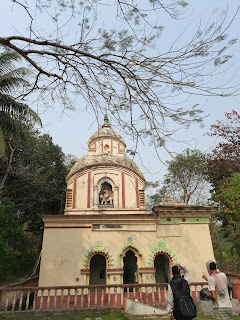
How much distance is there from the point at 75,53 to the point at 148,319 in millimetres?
6421

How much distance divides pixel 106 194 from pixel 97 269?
3.73 metres

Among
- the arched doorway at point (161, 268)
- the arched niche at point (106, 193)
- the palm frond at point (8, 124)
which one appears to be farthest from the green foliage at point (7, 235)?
the arched doorway at point (161, 268)

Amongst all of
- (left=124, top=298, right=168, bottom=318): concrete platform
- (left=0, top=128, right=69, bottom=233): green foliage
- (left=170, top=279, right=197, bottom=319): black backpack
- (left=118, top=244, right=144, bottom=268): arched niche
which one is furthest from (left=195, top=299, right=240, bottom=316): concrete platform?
(left=0, top=128, right=69, bottom=233): green foliage

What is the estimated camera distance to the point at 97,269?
12281 mm

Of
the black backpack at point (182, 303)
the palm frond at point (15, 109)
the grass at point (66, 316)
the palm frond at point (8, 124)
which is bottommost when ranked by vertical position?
the grass at point (66, 316)

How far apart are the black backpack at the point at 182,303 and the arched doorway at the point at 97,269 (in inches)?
363

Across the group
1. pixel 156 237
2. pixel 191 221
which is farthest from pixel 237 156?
pixel 156 237

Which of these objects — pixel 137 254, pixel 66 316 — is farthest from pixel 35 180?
pixel 66 316

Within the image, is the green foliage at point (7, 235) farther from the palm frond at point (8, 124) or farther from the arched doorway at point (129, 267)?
the arched doorway at point (129, 267)

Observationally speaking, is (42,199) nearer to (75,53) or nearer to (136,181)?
(136,181)

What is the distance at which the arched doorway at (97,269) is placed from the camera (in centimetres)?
1209

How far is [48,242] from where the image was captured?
33.8 feet

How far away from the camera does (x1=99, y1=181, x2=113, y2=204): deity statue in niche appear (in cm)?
1264

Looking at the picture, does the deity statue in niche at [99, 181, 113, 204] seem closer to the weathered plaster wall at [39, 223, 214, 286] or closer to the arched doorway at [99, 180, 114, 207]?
the arched doorway at [99, 180, 114, 207]
